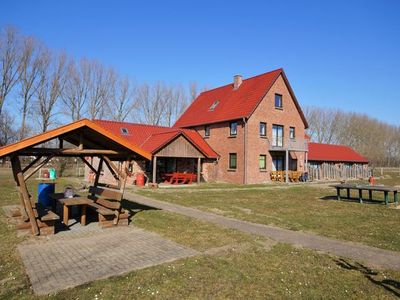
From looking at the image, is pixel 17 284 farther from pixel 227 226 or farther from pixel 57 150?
pixel 227 226

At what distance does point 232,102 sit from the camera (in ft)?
100

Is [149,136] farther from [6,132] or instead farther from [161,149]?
[6,132]

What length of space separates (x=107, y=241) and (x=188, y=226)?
8.42ft

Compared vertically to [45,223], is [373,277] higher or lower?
lower

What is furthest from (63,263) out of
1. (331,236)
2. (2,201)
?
(2,201)

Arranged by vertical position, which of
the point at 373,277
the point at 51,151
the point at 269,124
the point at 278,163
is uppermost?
the point at 269,124

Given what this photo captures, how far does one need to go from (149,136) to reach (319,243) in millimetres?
21120

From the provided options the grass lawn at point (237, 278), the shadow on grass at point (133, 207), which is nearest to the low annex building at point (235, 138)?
the shadow on grass at point (133, 207)

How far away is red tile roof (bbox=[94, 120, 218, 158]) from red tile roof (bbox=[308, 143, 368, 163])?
14.0m

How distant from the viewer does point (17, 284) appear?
16.5 feet

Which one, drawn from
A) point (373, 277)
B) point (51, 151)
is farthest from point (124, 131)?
point (373, 277)

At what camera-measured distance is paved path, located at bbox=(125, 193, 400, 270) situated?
6535 millimetres

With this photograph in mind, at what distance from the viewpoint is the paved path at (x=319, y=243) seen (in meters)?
6.54

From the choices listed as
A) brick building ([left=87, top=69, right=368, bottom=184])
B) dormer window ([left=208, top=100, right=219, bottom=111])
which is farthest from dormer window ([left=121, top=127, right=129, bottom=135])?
dormer window ([left=208, top=100, right=219, bottom=111])
